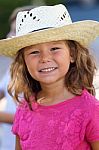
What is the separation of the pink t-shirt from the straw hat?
0.96 feet

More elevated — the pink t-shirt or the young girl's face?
the young girl's face

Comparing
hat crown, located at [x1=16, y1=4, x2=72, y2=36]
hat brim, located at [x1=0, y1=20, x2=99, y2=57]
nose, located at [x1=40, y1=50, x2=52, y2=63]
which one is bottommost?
nose, located at [x1=40, y1=50, x2=52, y2=63]

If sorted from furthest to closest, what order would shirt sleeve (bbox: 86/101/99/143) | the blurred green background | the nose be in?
the blurred green background → the nose → shirt sleeve (bbox: 86/101/99/143)

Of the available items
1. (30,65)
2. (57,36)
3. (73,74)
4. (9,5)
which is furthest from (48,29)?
(9,5)

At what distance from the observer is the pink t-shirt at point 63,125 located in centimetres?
218

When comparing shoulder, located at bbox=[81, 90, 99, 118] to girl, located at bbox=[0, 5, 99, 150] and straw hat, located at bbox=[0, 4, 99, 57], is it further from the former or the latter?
straw hat, located at bbox=[0, 4, 99, 57]

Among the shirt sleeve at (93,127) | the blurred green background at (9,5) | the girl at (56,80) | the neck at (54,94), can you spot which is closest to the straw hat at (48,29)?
the girl at (56,80)

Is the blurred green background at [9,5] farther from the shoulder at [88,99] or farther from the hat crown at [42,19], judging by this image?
the shoulder at [88,99]

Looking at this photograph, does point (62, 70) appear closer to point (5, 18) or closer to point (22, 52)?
point (22, 52)

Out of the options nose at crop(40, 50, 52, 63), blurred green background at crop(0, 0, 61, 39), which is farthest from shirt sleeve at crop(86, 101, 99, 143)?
blurred green background at crop(0, 0, 61, 39)

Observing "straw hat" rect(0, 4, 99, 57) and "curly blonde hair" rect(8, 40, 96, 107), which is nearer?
"straw hat" rect(0, 4, 99, 57)

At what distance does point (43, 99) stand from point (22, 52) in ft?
0.87

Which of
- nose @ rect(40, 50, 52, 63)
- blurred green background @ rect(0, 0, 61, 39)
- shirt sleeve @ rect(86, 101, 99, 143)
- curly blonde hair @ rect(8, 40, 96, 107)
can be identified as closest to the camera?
shirt sleeve @ rect(86, 101, 99, 143)

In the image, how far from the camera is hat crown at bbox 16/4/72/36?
2334mm
